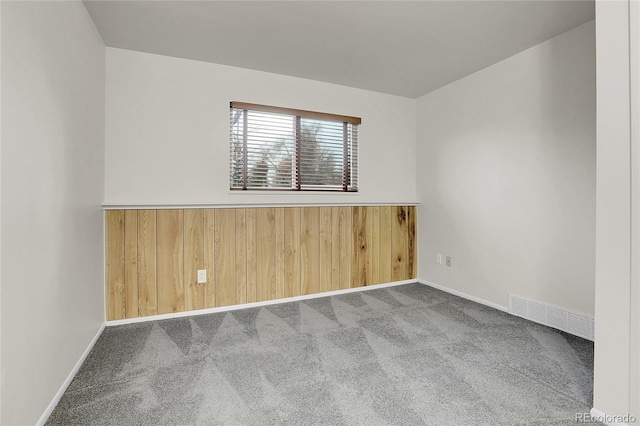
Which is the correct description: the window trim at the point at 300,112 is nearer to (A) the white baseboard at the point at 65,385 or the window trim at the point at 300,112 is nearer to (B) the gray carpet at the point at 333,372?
(B) the gray carpet at the point at 333,372

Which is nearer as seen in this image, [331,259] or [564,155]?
[564,155]

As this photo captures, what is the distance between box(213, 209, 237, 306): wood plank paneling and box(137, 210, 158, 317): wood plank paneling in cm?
51

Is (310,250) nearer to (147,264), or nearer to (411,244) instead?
(411,244)

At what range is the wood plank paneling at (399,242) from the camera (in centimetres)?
368

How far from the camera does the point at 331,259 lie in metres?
3.32

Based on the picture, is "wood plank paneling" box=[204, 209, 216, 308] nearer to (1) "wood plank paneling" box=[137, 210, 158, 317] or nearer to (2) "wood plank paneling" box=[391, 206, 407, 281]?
(1) "wood plank paneling" box=[137, 210, 158, 317]

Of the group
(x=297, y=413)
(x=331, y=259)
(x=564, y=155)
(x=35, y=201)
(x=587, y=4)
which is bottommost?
(x=297, y=413)

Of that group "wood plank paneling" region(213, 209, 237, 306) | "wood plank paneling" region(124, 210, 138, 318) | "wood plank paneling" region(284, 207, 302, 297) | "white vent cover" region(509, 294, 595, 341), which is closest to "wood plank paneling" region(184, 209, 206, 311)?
"wood plank paneling" region(213, 209, 237, 306)

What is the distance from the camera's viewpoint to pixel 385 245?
3.62 meters

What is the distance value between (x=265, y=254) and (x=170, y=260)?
86cm

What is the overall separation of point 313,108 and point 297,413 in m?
2.78

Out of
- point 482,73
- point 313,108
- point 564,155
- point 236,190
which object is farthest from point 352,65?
point 564,155

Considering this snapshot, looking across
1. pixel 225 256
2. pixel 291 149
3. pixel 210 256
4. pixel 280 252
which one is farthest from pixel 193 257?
pixel 291 149

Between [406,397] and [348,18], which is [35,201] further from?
[348,18]
